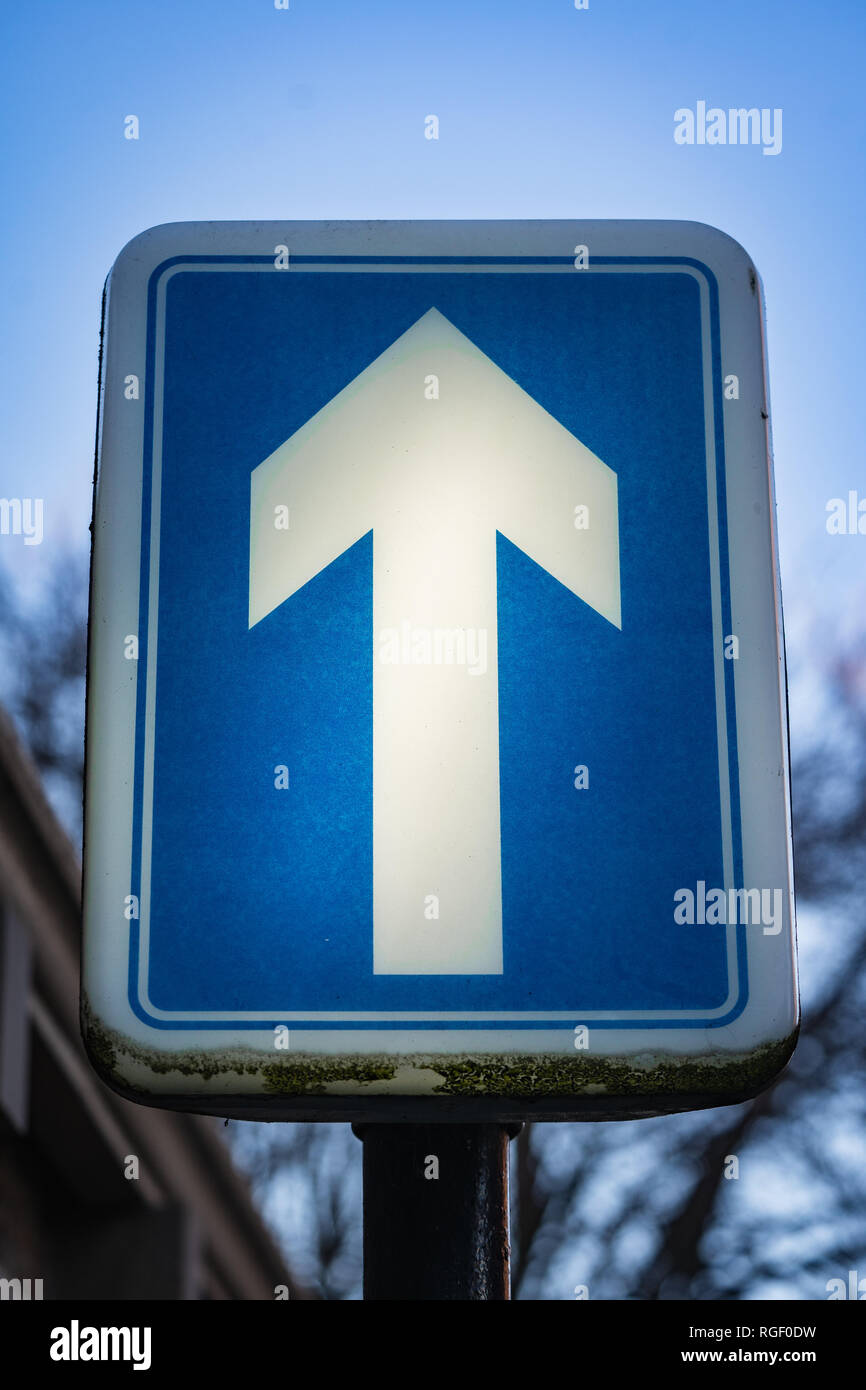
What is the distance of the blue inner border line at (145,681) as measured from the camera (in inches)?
50.9

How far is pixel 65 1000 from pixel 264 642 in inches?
147

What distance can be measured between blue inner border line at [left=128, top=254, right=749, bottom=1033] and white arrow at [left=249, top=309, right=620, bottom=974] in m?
0.06

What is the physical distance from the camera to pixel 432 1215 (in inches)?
57.1

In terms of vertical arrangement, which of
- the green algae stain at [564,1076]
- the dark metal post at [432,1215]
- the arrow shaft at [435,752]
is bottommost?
the dark metal post at [432,1215]

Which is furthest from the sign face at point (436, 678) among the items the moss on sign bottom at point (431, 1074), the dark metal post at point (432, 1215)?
the dark metal post at point (432, 1215)

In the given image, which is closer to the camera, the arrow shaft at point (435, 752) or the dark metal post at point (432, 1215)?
the arrow shaft at point (435, 752)

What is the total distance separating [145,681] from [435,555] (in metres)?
0.29

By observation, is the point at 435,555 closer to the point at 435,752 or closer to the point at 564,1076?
the point at 435,752

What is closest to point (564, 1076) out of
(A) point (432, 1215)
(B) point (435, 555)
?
(A) point (432, 1215)

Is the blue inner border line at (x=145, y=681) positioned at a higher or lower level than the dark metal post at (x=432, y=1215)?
higher

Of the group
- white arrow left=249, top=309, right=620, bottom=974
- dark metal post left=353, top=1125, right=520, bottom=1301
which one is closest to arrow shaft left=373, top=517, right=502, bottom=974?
white arrow left=249, top=309, right=620, bottom=974

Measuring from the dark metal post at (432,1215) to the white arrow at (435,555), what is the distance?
252mm

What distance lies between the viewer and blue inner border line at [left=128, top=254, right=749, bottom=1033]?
1292mm

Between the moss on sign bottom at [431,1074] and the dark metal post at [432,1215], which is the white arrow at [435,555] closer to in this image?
the moss on sign bottom at [431,1074]
